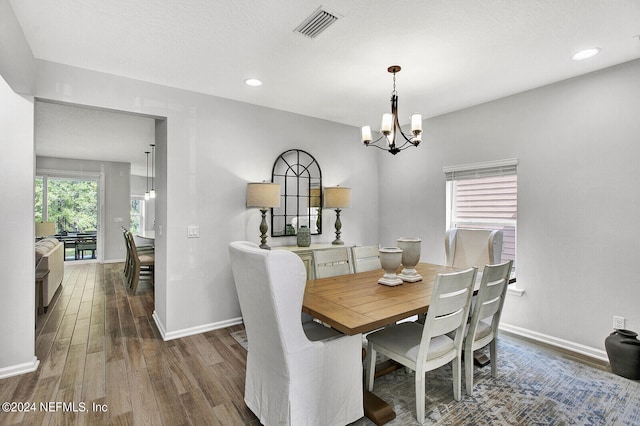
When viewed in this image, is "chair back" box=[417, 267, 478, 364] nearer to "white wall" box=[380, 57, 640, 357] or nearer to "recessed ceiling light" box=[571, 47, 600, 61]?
"white wall" box=[380, 57, 640, 357]

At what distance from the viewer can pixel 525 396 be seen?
2182 millimetres

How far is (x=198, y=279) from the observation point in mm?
3385

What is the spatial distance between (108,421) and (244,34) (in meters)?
2.62

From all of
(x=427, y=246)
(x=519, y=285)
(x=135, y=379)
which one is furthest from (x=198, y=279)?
(x=519, y=285)

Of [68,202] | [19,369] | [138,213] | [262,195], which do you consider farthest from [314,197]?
[138,213]

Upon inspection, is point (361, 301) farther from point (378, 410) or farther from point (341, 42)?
point (341, 42)

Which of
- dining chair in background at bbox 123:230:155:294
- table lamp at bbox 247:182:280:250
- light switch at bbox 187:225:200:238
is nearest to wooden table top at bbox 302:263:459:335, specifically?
table lamp at bbox 247:182:280:250

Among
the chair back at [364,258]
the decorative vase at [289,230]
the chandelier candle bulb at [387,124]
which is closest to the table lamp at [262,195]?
the decorative vase at [289,230]

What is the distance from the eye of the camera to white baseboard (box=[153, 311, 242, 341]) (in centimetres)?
319

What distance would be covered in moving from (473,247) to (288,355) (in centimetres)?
244

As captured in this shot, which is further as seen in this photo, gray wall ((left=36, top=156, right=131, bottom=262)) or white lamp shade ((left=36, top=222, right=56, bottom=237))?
gray wall ((left=36, top=156, right=131, bottom=262))

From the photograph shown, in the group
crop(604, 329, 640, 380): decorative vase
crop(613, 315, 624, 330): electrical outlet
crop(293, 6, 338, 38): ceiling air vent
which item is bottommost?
crop(604, 329, 640, 380): decorative vase

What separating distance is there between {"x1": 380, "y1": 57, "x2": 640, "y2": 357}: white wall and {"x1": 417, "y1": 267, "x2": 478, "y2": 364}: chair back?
1.71m

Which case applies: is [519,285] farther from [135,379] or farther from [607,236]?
[135,379]
